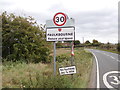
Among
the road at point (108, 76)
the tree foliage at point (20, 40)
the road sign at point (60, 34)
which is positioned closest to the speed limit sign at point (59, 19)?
the road sign at point (60, 34)

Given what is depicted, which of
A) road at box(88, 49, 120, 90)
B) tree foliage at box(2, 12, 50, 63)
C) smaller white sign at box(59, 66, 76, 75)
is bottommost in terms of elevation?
road at box(88, 49, 120, 90)

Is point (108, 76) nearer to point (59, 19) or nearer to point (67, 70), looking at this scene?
point (67, 70)

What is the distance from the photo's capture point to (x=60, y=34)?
245 inches

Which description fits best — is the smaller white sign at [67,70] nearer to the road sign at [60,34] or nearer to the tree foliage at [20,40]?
the road sign at [60,34]

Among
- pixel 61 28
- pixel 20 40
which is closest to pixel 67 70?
pixel 61 28

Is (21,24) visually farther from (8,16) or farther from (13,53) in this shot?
(13,53)

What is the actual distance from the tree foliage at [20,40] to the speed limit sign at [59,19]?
7393 millimetres

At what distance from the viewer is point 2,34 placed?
43.5ft

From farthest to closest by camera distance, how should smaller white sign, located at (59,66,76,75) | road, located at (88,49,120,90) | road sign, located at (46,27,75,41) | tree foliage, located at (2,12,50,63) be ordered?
tree foliage, located at (2,12,50,63)
road, located at (88,49,120,90)
road sign, located at (46,27,75,41)
smaller white sign, located at (59,66,76,75)

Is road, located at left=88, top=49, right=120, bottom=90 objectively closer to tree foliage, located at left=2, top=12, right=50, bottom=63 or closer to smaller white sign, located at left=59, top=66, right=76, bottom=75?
smaller white sign, located at left=59, top=66, right=76, bottom=75

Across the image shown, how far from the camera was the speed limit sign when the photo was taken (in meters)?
6.15

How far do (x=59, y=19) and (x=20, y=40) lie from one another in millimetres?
8168

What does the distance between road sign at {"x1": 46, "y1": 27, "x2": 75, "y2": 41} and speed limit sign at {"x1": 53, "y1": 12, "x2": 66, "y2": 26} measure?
273mm

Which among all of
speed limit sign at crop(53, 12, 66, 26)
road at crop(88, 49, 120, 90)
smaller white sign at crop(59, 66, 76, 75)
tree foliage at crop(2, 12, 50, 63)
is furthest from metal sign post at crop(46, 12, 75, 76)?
tree foliage at crop(2, 12, 50, 63)
